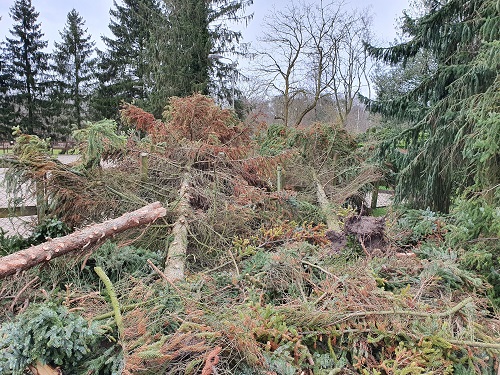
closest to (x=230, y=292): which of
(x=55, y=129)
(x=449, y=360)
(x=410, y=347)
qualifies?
(x=410, y=347)

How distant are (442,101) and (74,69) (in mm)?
24943

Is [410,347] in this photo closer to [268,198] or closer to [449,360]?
[449,360]

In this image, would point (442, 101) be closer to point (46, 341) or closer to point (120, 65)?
point (46, 341)

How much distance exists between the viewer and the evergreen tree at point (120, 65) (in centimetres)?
1947

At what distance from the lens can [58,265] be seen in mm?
2504

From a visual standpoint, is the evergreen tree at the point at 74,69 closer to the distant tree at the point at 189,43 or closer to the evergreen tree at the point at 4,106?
the evergreen tree at the point at 4,106

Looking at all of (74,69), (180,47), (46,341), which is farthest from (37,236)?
(74,69)

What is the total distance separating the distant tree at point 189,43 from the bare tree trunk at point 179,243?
9.59 metres

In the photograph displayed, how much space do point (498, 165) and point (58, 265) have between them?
4.37 meters

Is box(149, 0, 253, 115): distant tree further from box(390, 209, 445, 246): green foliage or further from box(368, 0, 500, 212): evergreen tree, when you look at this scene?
box(390, 209, 445, 246): green foliage

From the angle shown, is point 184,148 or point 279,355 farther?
point 184,148

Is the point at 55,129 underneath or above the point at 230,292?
Result: above

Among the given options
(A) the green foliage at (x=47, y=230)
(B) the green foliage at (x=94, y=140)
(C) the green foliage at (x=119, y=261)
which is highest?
(B) the green foliage at (x=94, y=140)

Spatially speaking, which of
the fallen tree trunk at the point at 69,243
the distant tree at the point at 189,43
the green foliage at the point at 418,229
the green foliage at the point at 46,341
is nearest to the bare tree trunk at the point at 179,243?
the fallen tree trunk at the point at 69,243
